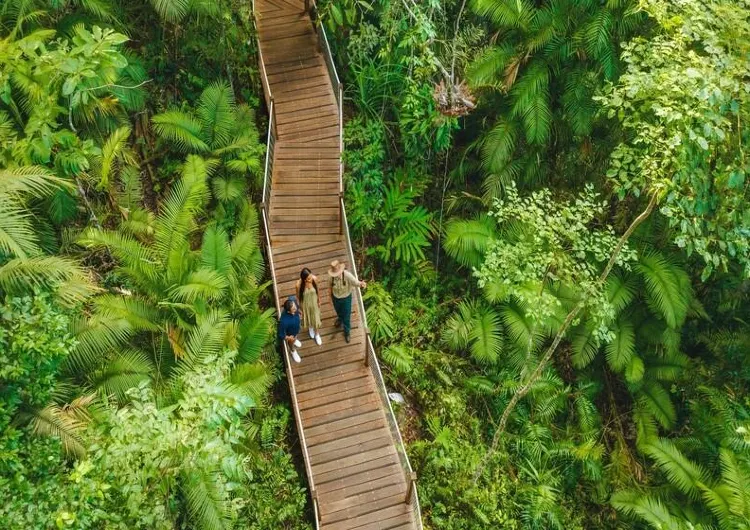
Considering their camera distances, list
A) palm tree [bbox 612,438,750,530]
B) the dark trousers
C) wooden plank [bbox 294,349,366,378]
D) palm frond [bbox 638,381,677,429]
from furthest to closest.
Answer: palm frond [bbox 638,381,677,429] → wooden plank [bbox 294,349,366,378] → palm tree [bbox 612,438,750,530] → the dark trousers

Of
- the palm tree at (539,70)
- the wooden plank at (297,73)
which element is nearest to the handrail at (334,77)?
the wooden plank at (297,73)

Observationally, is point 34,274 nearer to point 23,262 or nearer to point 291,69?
point 23,262

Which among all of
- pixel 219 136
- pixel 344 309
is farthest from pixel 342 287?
pixel 219 136

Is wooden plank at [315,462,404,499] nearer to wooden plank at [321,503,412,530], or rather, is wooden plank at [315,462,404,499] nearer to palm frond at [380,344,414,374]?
wooden plank at [321,503,412,530]

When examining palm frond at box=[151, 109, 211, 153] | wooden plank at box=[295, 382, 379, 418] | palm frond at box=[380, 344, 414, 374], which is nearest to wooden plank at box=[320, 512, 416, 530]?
wooden plank at box=[295, 382, 379, 418]

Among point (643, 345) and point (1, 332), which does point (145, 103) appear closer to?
point (1, 332)

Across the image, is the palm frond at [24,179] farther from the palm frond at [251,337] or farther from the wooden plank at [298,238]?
the wooden plank at [298,238]
